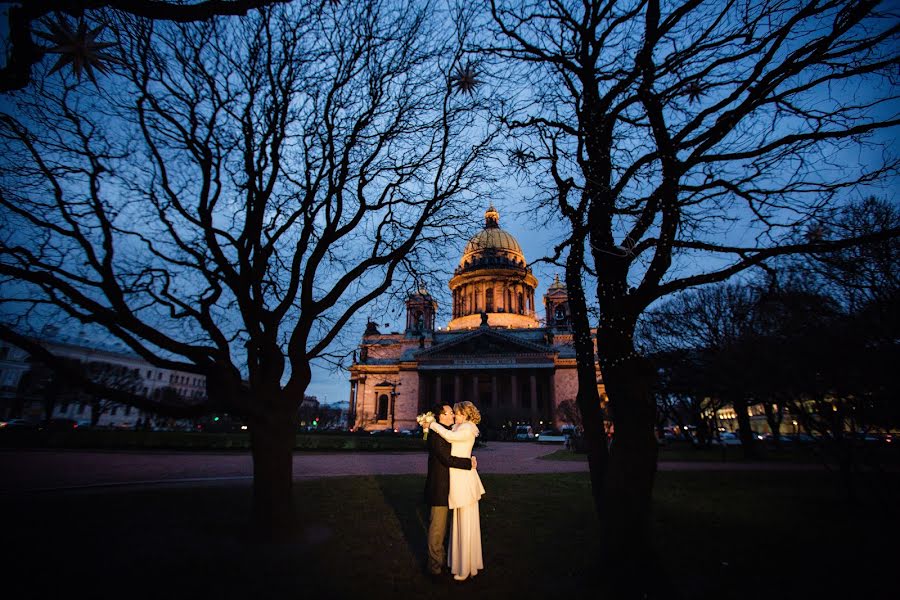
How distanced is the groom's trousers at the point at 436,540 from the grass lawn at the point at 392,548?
0.65 feet

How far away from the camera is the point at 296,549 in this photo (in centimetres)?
552

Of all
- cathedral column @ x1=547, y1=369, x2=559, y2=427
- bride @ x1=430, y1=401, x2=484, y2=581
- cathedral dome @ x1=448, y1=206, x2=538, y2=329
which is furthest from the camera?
cathedral dome @ x1=448, y1=206, x2=538, y2=329

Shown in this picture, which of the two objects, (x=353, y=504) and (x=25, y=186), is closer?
(x=25, y=186)

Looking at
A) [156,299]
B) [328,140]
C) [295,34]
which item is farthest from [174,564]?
[295,34]

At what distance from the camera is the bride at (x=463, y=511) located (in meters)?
4.71

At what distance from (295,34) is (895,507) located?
12.8 meters

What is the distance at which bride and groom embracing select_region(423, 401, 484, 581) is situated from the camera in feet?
15.6

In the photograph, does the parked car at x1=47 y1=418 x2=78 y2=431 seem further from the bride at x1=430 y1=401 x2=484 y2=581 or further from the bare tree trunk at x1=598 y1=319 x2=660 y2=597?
the bare tree trunk at x1=598 y1=319 x2=660 y2=597

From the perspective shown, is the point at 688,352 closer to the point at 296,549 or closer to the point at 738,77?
the point at 738,77

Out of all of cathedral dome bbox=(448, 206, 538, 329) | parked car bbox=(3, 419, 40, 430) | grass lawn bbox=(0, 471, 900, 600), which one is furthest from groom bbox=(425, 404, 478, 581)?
cathedral dome bbox=(448, 206, 538, 329)

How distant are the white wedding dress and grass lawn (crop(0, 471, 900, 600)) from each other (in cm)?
20

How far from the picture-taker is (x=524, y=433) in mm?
50062

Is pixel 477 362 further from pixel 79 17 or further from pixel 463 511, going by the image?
pixel 79 17

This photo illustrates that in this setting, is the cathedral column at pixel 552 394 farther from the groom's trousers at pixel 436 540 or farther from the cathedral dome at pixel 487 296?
the groom's trousers at pixel 436 540
